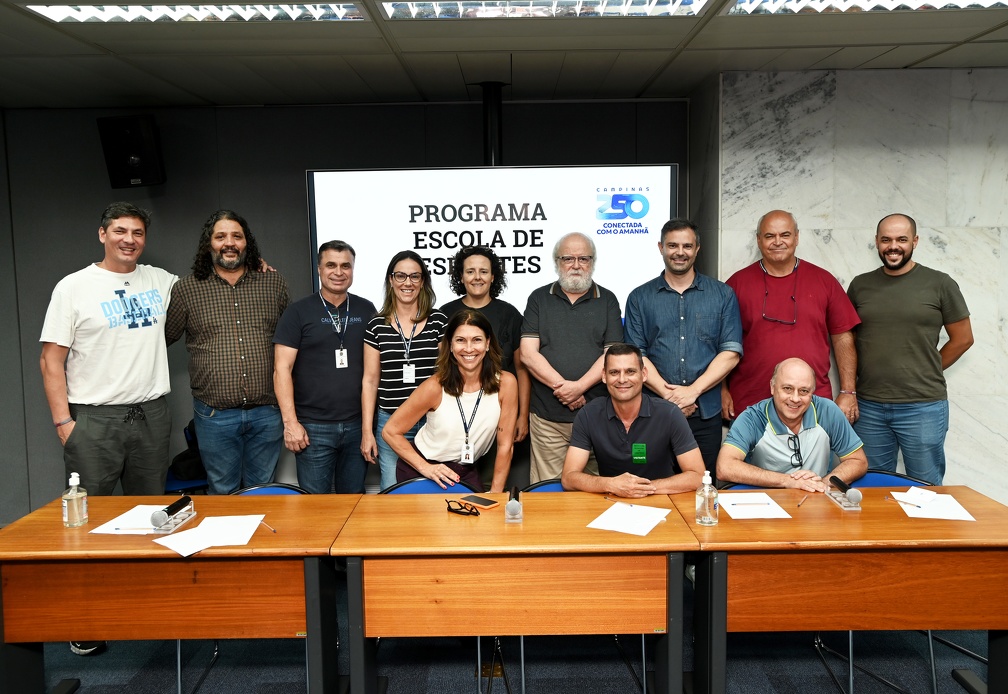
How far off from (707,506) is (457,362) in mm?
1313

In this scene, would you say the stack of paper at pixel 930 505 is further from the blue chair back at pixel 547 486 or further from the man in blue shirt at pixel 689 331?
the blue chair back at pixel 547 486

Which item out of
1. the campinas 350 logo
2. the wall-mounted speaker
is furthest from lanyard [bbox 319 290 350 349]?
the wall-mounted speaker

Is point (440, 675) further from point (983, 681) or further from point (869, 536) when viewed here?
point (983, 681)

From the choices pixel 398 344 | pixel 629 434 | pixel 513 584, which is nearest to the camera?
pixel 513 584

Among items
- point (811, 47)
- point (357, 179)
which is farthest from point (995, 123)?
point (357, 179)

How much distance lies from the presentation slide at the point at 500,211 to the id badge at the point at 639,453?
65.0 inches

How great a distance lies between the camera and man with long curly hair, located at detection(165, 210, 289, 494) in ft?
12.1

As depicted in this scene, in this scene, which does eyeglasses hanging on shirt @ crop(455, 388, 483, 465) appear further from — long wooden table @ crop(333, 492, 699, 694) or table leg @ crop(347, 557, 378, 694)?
table leg @ crop(347, 557, 378, 694)

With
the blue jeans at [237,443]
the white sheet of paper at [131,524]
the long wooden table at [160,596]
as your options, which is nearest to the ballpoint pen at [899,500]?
the long wooden table at [160,596]

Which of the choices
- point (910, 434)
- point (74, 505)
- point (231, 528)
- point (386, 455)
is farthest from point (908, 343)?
point (74, 505)

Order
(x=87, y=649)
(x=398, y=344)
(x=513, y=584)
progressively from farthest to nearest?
(x=398, y=344)
(x=87, y=649)
(x=513, y=584)

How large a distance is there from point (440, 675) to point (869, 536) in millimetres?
1811

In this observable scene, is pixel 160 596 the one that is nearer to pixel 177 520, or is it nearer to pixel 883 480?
pixel 177 520

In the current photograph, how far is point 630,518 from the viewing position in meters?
2.61
